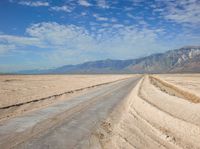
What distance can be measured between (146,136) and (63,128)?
11.1ft

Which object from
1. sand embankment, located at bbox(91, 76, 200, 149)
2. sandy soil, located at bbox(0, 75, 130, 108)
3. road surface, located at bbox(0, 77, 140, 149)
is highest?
road surface, located at bbox(0, 77, 140, 149)

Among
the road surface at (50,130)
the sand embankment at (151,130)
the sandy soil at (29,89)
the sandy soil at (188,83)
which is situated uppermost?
the road surface at (50,130)

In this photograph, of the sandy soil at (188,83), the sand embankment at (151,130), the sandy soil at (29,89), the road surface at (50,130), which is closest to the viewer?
the road surface at (50,130)

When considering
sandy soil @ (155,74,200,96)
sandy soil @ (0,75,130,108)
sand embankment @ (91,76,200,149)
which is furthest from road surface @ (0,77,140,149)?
sandy soil @ (155,74,200,96)

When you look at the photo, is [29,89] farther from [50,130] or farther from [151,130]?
[151,130]

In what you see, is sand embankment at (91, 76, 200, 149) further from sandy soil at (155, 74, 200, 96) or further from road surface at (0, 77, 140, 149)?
sandy soil at (155, 74, 200, 96)

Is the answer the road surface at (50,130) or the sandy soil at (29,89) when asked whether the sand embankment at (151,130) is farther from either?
the sandy soil at (29,89)

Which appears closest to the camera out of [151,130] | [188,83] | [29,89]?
[151,130]

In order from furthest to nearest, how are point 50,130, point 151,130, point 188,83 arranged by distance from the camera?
point 188,83 < point 151,130 < point 50,130

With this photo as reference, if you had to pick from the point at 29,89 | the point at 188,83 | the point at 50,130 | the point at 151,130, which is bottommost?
the point at 188,83

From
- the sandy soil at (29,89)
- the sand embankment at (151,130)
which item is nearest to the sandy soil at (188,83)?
the sandy soil at (29,89)

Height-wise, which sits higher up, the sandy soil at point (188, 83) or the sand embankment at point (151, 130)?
the sand embankment at point (151, 130)

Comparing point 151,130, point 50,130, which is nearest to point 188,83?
point 151,130

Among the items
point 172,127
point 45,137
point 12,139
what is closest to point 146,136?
point 172,127
